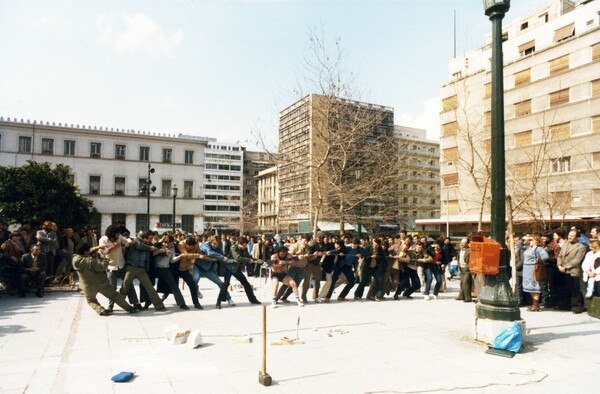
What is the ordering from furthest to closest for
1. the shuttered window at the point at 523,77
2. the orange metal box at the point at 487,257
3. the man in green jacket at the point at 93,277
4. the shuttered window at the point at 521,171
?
the shuttered window at the point at 523,77 → the shuttered window at the point at 521,171 → the man in green jacket at the point at 93,277 → the orange metal box at the point at 487,257

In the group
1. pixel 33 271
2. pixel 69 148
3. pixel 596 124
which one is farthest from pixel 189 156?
pixel 33 271

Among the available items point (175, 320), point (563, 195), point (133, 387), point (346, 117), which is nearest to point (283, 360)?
point (133, 387)

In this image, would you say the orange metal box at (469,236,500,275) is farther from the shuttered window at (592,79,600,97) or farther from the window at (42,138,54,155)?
the window at (42,138,54,155)

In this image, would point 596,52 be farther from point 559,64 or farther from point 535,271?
point 535,271

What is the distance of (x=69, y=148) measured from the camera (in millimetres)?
48031

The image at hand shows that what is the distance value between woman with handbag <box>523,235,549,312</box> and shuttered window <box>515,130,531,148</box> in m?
32.1

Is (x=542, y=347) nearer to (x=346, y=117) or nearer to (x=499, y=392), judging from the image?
(x=499, y=392)

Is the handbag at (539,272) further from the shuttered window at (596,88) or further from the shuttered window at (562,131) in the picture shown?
the shuttered window at (596,88)

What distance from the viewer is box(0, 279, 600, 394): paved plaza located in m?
4.89

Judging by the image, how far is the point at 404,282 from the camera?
482 inches

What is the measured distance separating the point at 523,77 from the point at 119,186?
43310 millimetres

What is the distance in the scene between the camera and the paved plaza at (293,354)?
4887mm

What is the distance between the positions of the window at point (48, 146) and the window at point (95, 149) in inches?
153

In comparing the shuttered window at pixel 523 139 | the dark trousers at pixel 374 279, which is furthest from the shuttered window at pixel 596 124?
the dark trousers at pixel 374 279
